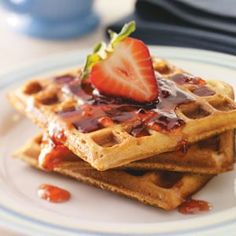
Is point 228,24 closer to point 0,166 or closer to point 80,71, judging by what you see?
point 80,71

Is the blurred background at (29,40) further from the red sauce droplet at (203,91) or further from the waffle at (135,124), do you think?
the red sauce droplet at (203,91)

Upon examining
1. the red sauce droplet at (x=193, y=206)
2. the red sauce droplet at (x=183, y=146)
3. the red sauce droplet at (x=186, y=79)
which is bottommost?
the red sauce droplet at (x=193, y=206)

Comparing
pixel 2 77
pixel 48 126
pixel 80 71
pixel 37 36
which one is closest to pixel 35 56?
pixel 37 36

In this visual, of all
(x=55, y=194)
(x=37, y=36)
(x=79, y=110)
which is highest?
(x=79, y=110)

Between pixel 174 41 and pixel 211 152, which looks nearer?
pixel 211 152

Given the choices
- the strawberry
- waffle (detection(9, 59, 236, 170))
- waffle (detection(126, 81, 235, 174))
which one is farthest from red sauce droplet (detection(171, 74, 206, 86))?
waffle (detection(126, 81, 235, 174))

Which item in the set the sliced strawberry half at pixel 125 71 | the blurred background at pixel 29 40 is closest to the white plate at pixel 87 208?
the sliced strawberry half at pixel 125 71
